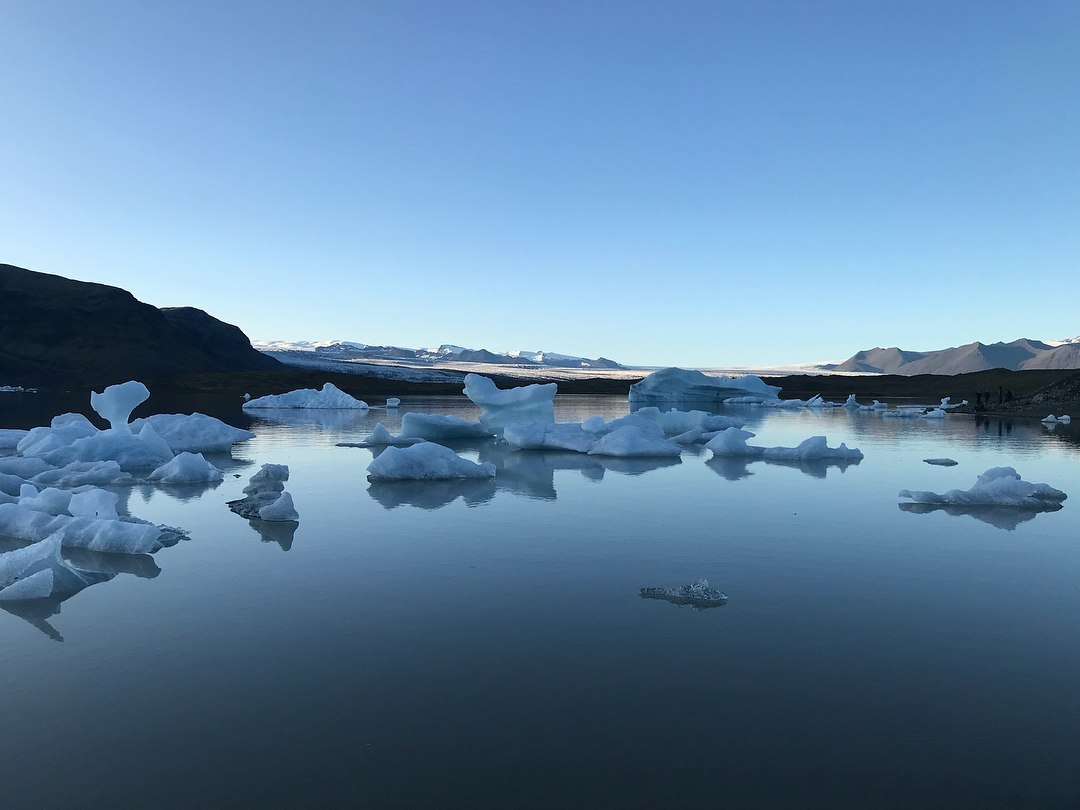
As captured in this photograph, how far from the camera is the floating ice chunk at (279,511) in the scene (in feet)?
28.6

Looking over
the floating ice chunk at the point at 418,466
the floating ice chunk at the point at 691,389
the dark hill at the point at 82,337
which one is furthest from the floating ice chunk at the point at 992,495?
the dark hill at the point at 82,337

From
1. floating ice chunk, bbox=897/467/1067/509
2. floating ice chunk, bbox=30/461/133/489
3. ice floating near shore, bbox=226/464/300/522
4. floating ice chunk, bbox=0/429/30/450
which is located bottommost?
floating ice chunk, bbox=0/429/30/450

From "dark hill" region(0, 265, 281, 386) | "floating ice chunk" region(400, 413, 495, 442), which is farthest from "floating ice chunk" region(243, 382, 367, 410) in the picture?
"dark hill" region(0, 265, 281, 386)

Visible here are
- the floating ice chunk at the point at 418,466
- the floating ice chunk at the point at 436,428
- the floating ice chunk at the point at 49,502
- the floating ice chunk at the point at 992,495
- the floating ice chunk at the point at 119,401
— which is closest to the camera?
the floating ice chunk at the point at 49,502

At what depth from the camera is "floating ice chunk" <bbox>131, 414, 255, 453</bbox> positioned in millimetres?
16375

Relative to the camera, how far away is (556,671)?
420 centimetres

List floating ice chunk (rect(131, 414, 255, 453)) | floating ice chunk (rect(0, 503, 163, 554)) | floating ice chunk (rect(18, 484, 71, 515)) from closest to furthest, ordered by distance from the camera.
A: floating ice chunk (rect(0, 503, 163, 554))
floating ice chunk (rect(18, 484, 71, 515))
floating ice chunk (rect(131, 414, 255, 453))

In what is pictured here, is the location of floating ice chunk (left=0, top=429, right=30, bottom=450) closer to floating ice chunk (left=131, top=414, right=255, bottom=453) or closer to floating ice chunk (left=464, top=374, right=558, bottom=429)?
floating ice chunk (left=131, top=414, right=255, bottom=453)

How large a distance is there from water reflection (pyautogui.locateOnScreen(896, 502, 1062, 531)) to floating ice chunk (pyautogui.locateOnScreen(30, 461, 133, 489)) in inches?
464

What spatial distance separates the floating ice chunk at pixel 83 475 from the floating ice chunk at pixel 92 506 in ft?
11.4

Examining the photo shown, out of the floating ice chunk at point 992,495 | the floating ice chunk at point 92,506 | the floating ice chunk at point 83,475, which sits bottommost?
the floating ice chunk at point 83,475

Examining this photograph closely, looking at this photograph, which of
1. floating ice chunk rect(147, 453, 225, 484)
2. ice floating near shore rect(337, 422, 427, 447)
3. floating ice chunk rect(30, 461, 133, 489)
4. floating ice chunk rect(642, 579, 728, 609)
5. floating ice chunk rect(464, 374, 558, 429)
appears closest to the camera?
floating ice chunk rect(642, 579, 728, 609)

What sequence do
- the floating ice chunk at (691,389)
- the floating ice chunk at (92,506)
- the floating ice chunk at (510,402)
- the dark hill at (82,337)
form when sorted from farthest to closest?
the dark hill at (82,337) → the floating ice chunk at (691,389) → the floating ice chunk at (510,402) → the floating ice chunk at (92,506)

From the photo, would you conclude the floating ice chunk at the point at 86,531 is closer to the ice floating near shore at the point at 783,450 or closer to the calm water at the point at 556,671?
the calm water at the point at 556,671
